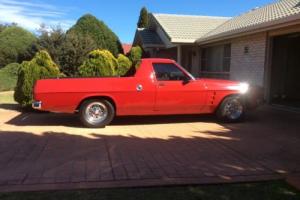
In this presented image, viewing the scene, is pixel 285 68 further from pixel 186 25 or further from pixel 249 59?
pixel 186 25

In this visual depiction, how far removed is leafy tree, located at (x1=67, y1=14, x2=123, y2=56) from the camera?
93.8 ft

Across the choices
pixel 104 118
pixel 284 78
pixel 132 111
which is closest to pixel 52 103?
pixel 104 118

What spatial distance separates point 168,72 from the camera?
1041 centimetres

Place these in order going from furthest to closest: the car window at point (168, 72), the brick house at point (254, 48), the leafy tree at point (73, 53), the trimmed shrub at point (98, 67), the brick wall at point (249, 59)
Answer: the leafy tree at point (73, 53) → the brick wall at point (249, 59) → the brick house at point (254, 48) → the trimmed shrub at point (98, 67) → the car window at point (168, 72)

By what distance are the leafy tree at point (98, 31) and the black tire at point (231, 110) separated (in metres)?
18.9

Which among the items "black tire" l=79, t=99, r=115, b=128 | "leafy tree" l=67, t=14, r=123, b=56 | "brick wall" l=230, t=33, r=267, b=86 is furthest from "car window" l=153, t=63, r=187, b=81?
"leafy tree" l=67, t=14, r=123, b=56

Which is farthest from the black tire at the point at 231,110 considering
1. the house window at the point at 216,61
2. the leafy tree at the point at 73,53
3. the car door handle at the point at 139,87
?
the leafy tree at the point at 73,53

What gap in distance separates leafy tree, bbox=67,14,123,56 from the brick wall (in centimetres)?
1357

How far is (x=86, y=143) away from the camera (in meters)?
8.15

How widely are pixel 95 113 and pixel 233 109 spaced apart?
141 inches

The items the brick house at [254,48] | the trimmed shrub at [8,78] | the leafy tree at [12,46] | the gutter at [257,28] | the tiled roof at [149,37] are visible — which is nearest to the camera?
the gutter at [257,28]

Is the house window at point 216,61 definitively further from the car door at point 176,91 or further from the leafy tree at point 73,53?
the car door at point 176,91

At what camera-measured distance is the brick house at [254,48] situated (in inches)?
547

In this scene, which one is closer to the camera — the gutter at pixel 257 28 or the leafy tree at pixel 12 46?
the gutter at pixel 257 28
